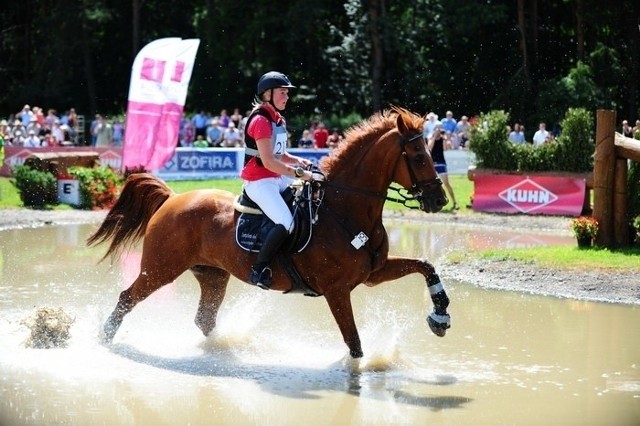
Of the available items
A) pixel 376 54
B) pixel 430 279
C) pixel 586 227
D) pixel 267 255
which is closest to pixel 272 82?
pixel 267 255

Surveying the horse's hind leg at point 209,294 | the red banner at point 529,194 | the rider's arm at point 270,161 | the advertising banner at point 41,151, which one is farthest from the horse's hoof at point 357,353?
the advertising banner at point 41,151

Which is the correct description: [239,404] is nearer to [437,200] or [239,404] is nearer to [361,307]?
[437,200]

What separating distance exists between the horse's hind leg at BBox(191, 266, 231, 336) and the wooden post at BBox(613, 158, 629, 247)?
7661 millimetres

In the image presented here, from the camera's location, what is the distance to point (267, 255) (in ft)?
32.2

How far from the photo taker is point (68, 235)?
2008 cm

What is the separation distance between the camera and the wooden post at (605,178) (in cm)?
1650

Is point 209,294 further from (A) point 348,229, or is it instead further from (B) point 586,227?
Answer: (B) point 586,227

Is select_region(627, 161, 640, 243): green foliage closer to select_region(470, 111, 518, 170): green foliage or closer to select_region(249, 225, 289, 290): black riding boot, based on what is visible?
select_region(470, 111, 518, 170): green foliage

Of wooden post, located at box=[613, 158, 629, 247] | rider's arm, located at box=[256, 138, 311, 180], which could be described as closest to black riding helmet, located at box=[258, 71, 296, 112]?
rider's arm, located at box=[256, 138, 311, 180]

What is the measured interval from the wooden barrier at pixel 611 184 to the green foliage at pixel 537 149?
6642 mm

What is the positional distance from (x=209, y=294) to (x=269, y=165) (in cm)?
195

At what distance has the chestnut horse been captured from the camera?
9742 millimetres

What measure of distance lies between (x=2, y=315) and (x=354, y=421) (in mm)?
5310

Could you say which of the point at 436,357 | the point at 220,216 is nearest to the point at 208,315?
the point at 220,216
